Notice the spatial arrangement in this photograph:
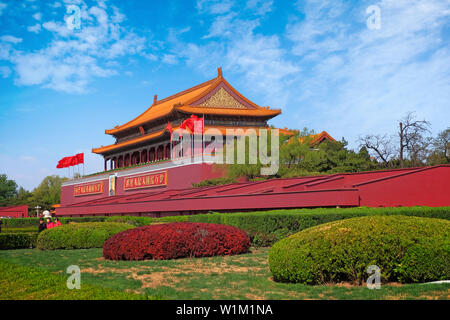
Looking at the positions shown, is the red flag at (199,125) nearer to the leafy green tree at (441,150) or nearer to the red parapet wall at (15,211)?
the leafy green tree at (441,150)

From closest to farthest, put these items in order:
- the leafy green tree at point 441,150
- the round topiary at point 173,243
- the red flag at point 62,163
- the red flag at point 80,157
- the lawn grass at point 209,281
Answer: the lawn grass at point 209,281
the round topiary at point 173,243
the leafy green tree at point 441,150
the red flag at point 80,157
the red flag at point 62,163

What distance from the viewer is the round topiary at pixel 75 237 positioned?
13.3m

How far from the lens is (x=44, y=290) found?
19.6ft

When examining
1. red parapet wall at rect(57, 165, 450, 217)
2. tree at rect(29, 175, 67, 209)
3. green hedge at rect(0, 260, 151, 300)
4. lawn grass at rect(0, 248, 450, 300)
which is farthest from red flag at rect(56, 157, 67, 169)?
green hedge at rect(0, 260, 151, 300)

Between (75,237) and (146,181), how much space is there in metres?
23.3

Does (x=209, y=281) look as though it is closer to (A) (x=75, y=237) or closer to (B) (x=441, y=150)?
(A) (x=75, y=237)

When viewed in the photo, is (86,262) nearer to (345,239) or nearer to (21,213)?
(345,239)

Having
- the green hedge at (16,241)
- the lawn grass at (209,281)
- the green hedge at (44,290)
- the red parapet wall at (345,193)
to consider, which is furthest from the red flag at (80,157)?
the green hedge at (44,290)

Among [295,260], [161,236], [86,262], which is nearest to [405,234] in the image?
[295,260]

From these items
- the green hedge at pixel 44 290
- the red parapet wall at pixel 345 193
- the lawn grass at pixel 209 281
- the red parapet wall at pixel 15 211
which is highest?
the red parapet wall at pixel 345 193

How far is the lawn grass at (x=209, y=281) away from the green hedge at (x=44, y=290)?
538 millimetres

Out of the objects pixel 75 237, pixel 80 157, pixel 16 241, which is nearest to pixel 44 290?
pixel 75 237

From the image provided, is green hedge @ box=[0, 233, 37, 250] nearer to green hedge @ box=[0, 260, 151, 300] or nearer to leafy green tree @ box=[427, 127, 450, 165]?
green hedge @ box=[0, 260, 151, 300]

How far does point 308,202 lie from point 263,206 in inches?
83.1
